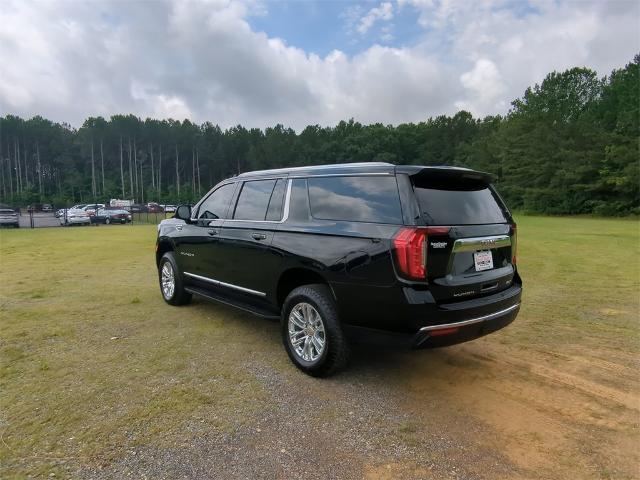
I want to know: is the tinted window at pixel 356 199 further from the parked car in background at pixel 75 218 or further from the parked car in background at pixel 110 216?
the parked car in background at pixel 110 216

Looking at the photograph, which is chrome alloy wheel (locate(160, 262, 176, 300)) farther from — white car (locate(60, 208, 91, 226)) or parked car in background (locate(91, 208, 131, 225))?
parked car in background (locate(91, 208, 131, 225))

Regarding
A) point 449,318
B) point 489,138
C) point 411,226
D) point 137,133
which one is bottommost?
point 449,318

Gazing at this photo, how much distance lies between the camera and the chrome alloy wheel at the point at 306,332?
3.72m

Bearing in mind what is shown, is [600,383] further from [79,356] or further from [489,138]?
[489,138]

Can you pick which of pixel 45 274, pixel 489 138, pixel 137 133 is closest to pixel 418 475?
pixel 45 274

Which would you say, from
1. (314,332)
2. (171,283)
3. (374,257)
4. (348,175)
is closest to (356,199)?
(348,175)

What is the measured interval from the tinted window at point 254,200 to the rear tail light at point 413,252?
1.82m

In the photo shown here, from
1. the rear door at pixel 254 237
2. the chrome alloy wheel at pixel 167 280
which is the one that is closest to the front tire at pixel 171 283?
the chrome alloy wheel at pixel 167 280

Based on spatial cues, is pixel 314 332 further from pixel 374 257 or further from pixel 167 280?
pixel 167 280

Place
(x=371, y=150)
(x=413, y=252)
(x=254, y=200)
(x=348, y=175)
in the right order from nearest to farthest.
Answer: (x=413, y=252)
(x=348, y=175)
(x=254, y=200)
(x=371, y=150)

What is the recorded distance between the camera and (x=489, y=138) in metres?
61.8

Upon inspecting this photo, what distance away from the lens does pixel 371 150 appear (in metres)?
80.3

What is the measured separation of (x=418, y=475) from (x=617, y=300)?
222 inches

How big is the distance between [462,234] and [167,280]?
4.51 metres
